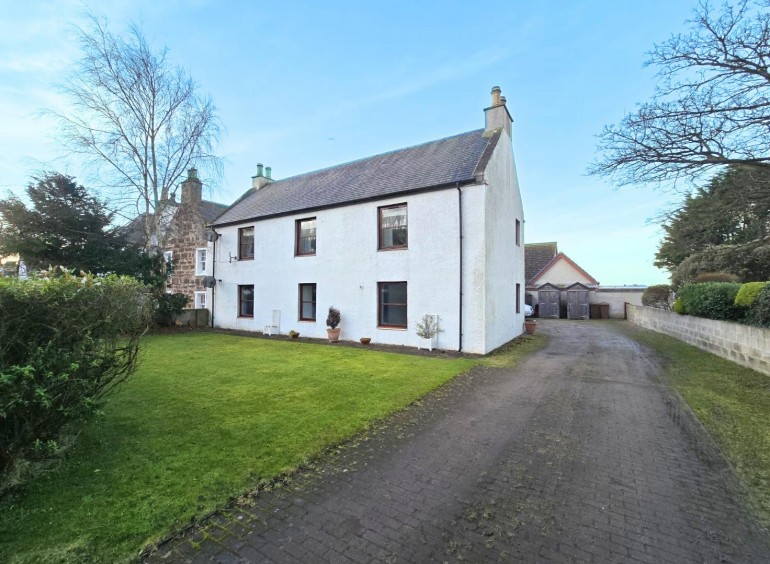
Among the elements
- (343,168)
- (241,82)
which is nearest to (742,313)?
(343,168)

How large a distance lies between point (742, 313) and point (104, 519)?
45.8ft

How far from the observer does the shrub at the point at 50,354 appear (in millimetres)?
3016

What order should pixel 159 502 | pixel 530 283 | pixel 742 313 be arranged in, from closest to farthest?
1. pixel 159 502
2. pixel 742 313
3. pixel 530 283

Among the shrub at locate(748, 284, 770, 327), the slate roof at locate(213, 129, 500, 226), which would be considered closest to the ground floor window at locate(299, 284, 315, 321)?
the slate roof at locate(213, 129, 500, 226)

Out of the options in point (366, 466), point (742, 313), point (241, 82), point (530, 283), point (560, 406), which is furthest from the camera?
point (530, 283)

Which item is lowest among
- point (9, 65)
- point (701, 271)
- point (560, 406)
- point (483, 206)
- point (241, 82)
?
point (560, 406)

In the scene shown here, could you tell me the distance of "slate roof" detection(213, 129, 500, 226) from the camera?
12.2 metres

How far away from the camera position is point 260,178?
72.3ft

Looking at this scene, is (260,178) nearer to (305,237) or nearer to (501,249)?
(305,237)

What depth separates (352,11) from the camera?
10.7 metres

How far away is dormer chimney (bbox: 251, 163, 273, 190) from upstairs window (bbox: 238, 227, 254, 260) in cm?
553

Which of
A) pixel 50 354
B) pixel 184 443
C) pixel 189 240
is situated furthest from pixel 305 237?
pixel 50 354

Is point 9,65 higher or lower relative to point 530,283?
higher

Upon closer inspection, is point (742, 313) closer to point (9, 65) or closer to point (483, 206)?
point (483, 206)
